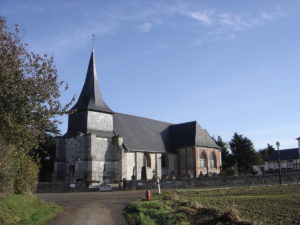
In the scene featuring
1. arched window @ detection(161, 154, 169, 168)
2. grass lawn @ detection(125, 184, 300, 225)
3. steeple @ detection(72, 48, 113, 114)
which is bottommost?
grass lawn @ detection(125, 184, 300, 225)

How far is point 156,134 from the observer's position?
53.2 m

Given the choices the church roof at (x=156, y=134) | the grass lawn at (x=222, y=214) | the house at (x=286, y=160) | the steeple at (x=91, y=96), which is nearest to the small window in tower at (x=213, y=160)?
the church roof at (x=156, y=134)

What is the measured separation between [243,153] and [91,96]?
3746 cm

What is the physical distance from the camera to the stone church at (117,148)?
42156mm

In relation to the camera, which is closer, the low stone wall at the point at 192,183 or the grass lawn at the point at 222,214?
the grass lawn at the point at 222,214

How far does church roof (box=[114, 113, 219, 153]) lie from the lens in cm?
4753

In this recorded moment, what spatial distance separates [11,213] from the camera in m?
11.9

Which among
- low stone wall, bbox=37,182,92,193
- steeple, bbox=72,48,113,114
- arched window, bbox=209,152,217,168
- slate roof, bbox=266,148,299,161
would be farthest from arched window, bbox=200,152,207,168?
slate roof, bbox=266,148,299,161

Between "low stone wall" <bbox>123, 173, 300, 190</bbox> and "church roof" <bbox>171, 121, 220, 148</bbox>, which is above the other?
"church roof" <bbox>171, 121, 220, 148</bbox>

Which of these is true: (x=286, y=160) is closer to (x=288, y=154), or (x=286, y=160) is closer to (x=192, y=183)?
(x=288, y=154)

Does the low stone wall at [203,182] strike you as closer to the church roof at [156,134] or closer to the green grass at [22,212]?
the church roof at [156,134]

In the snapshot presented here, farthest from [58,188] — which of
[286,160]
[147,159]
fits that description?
[286,160]

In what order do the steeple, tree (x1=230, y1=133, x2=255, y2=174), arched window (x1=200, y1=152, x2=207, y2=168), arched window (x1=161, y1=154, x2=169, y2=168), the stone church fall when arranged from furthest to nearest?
1. tree (x1=230, y1=133, x2=255, y2=174)
2. arched window (x1=200, y1=152, x2=207, y2=168)
3. arched window (x1=161, y1=154, x2=169, y2=168)
4. the steeple
5. the stone church

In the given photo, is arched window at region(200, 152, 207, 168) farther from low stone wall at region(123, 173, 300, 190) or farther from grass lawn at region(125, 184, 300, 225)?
grass lawn at region(125, 184, 300, 225)
